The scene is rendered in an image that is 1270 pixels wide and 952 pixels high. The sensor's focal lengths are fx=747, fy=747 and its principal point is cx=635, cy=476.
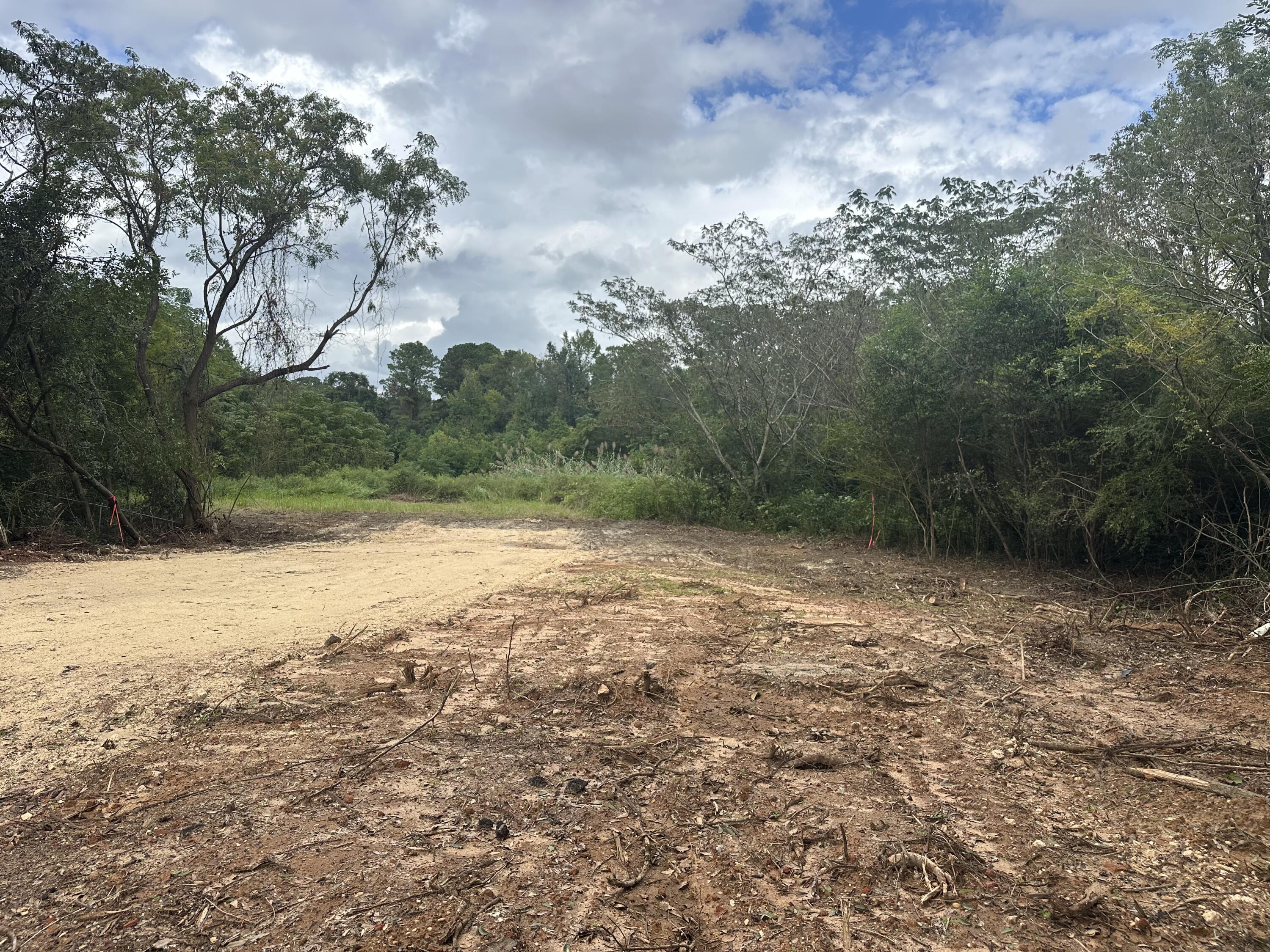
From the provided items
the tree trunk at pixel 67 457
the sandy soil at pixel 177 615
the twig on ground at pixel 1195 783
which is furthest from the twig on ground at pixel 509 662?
the tree trunk at pixel 67 457

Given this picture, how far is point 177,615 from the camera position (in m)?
5.93

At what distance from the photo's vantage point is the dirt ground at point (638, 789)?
2174 millimetres

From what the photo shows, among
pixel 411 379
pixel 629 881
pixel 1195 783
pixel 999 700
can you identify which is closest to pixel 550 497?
pixel 999 700

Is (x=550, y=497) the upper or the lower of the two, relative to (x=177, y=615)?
upper

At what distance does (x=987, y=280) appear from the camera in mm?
9094

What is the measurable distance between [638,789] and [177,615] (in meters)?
4.68

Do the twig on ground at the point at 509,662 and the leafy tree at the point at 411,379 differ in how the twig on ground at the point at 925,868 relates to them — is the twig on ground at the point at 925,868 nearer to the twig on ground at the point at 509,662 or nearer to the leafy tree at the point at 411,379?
the twig on ground at the point at 509,662

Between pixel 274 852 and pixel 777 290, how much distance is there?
13413 millimetres

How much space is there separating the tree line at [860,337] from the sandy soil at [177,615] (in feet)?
11.0

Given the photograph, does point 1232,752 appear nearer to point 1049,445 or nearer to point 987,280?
point 1049,445

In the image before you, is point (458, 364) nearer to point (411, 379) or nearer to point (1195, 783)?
point (411, 379)

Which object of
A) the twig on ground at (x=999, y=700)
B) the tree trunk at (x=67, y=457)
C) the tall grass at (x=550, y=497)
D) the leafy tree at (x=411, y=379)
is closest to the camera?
the twig on ground at (x=999, y=700)

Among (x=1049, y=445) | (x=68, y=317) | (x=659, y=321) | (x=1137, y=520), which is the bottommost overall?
(x=1137, y=520)

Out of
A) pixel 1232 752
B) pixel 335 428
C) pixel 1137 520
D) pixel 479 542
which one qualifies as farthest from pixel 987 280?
pixel 335 428
